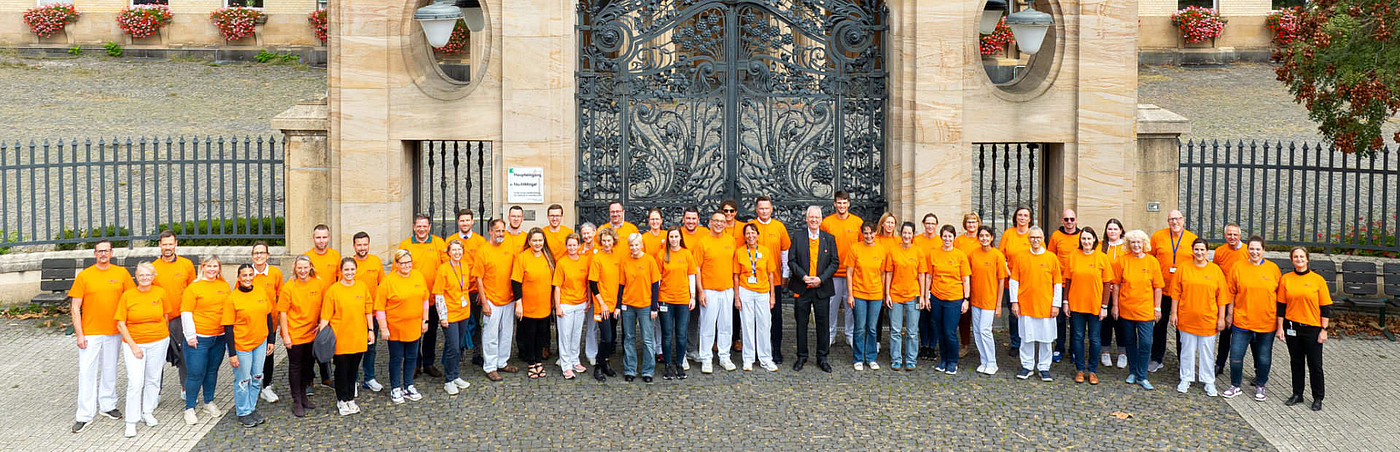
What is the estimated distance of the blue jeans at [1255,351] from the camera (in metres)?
10.2

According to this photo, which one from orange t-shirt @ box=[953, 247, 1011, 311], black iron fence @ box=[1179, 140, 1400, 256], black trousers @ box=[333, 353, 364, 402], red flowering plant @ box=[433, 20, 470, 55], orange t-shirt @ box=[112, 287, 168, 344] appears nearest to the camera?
orange t-shirt @ box=[112, 287, 168, 344]

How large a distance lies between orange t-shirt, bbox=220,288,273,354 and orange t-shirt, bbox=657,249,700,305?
3.07m

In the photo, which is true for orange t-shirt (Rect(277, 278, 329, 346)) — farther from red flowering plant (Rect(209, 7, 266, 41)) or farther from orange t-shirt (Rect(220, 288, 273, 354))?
red flowering plant (Rect(209, 7, 266, 41))

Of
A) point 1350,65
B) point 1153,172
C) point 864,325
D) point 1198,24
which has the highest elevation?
point 1198,24

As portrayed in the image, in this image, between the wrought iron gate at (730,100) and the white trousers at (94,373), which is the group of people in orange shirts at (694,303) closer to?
the white trousers at (94,373)

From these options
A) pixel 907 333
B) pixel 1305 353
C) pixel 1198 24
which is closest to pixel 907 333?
pixel 907 333

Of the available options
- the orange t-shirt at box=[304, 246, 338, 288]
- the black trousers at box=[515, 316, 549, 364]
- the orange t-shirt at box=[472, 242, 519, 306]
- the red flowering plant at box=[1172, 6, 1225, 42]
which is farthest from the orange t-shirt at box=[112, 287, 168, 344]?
the red flowering plant at box=[1172, 6, 1225, 42]

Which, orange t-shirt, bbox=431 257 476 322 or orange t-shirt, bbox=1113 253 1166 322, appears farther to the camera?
orange t-shirt, bbox=1113 253 1166 322

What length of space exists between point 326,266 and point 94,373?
1.76 meters

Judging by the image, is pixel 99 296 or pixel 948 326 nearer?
pixel 99 296

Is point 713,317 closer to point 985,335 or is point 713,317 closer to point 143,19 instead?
point 985,335

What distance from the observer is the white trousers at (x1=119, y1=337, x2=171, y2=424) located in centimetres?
926

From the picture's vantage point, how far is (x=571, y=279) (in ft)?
35.1

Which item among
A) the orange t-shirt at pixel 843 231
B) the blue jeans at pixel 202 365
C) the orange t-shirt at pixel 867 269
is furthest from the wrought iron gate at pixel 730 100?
the blue jeans at pixel 202 365
